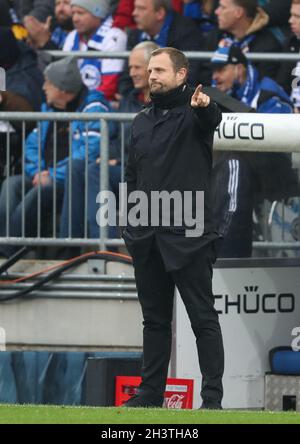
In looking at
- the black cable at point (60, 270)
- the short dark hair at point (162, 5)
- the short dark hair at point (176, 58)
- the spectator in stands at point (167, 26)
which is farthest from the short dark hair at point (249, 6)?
the short dark hair at point (176, 58)

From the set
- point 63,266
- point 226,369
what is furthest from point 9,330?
point 226,369

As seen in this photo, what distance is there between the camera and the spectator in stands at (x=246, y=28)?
44.0ft

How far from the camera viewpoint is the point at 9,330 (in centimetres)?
1241

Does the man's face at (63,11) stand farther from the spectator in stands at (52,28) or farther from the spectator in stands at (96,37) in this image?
the spectator in stands at (96,37)

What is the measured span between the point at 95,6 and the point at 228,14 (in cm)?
148

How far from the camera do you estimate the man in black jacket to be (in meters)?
9.27

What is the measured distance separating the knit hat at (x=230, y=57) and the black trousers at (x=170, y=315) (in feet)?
10.4

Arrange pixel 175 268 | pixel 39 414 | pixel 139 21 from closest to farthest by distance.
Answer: pixel 39 414 → pixel 175 268 → pixel 139 21

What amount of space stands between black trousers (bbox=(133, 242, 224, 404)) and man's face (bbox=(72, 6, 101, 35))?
5397 millimetres

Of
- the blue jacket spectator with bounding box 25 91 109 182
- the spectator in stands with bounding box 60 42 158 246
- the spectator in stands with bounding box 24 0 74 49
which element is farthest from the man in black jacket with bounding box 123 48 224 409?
the spectator in stands with bounding box 24 0 74 49

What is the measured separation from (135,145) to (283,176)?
2.25 metres

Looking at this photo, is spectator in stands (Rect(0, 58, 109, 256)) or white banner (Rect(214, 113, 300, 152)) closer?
white banner (Rect(214, 113, 300, 152))

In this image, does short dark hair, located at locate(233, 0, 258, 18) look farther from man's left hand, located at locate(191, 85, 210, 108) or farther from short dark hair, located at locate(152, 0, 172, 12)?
man's left hand, located at locate(191, 85, 210, 108)

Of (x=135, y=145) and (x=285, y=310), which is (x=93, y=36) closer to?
(x=285, y=310)
